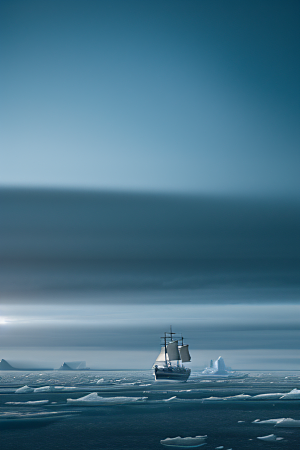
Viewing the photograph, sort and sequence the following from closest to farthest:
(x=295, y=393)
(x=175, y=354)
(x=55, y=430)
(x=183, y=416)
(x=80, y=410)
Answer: (x=55, y=430) < (x=183, y=416) < (x=80, y=410) < (x=295, y=393) < (x=175, y=354)

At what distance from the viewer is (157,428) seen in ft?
152

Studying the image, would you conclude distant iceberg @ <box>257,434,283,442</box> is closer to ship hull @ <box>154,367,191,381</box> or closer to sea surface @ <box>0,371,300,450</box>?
sea surface @ <box>0,371,300,450</box>

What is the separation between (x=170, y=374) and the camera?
153250 millimetres

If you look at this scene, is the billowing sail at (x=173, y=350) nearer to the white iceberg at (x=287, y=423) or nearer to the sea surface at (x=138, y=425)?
the sea surface at (x=138, y=425)

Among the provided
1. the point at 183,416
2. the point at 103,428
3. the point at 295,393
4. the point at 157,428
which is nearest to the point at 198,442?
the point at 157,428

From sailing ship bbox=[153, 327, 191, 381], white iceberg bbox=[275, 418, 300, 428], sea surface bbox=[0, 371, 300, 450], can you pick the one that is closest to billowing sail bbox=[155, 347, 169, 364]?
sailing ship bbox=[153, 327, 191, 381]

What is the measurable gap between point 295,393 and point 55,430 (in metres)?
59.9

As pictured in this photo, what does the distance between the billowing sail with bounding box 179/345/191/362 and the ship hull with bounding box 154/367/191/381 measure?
734cm

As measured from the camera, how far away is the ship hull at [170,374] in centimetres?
15125

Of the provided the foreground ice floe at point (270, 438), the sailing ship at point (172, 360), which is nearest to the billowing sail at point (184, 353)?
the sailing ship at point (172, 360)

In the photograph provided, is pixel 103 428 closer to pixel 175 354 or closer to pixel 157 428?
pixel 157 428

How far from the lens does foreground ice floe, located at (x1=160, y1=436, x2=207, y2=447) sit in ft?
116

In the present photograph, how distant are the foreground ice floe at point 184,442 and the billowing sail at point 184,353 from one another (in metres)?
131

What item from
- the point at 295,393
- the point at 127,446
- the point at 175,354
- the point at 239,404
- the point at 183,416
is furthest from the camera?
the point at 175,354
